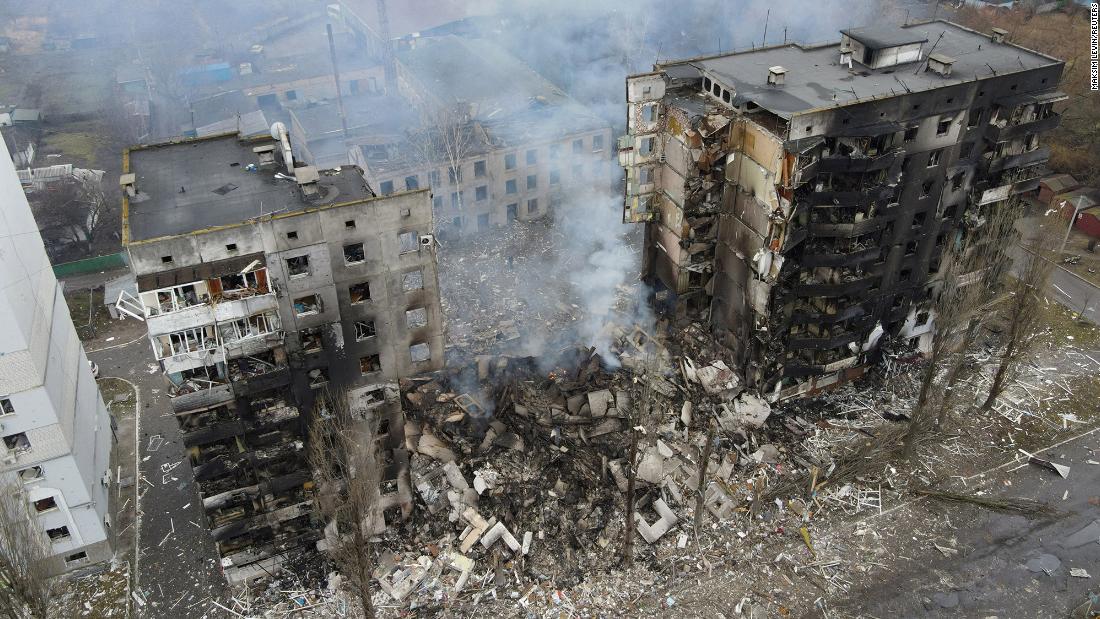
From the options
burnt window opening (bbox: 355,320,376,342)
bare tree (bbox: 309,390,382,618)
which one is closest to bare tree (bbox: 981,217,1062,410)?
burnt window opening (bbox: 355,320,376,342)

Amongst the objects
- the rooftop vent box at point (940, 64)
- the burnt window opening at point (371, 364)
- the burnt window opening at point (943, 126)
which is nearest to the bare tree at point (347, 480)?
the burnt window opening at point (371, 364)

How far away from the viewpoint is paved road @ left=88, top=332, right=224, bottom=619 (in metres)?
36.1

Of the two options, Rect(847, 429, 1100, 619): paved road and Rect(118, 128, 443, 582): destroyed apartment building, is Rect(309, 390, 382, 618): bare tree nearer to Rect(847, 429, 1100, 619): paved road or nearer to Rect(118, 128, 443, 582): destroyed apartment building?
Rect(118, 128, 443, 582): destroyed apartment building

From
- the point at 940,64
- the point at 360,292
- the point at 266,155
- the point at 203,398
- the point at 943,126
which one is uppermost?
the point at 940,64

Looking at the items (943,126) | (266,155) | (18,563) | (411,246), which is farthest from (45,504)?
Answer: (943,126)

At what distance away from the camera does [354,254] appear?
31453 millimetres

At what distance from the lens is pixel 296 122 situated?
70.1m

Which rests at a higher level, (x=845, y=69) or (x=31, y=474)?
(x=845, y=69)

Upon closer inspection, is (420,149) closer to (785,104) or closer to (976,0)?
(785,104)

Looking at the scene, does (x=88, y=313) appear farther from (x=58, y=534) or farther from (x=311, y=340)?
(x=311, y=340)

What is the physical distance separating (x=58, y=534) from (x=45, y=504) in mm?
1850

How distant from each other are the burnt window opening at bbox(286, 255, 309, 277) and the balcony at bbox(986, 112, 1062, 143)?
33.9 meters

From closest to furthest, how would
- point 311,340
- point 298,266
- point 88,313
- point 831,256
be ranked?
point 298,266, point 311,340, point 831,256, point 88,313

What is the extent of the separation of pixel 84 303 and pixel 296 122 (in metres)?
23.7
